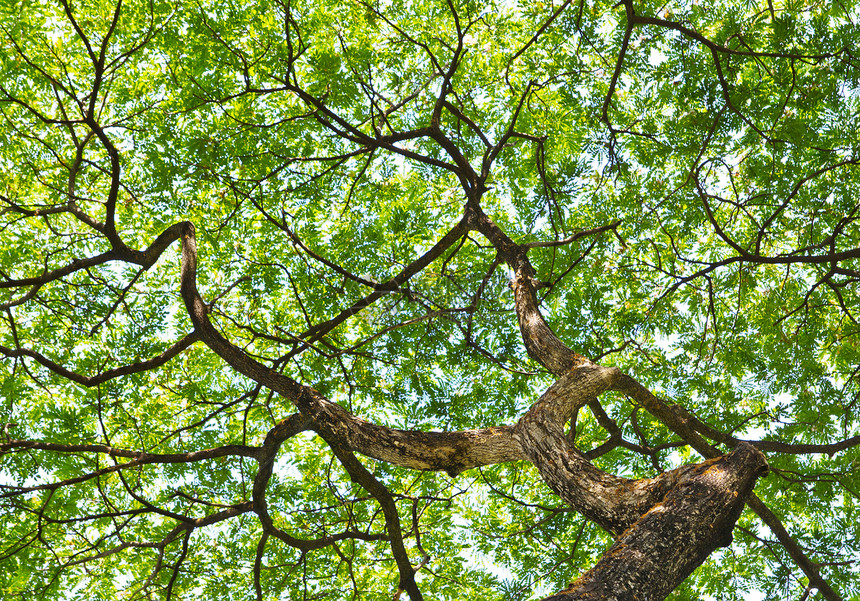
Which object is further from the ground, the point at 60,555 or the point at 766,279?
the point at 766,279

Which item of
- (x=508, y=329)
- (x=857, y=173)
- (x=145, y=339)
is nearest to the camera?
(x=857, y=173)

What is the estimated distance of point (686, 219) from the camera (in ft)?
18.2

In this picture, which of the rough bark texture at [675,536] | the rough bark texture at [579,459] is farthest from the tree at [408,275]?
the rough bark texture at [675,536]

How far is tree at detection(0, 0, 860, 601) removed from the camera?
498 cm

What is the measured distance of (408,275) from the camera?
5402 mm

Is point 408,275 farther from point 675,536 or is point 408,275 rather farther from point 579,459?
point 675,536

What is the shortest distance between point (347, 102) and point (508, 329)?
2.40 m

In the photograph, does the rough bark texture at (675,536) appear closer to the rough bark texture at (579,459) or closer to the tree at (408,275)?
the rough bark texture at (579,459)

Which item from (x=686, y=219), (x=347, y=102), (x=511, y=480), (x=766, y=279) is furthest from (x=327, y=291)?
(x=766, y=279)

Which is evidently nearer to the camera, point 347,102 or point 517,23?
point 347,102

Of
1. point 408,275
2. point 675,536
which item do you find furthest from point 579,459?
Answer: point 408,275

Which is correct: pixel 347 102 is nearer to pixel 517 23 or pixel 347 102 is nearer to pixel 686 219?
pixel 517 23

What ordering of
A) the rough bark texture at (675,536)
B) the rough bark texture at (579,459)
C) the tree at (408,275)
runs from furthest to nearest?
the tree at (408,275)
the rough bark texture at (579,459)
the rough bark texture at (675,536)

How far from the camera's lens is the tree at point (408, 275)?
4.98m
